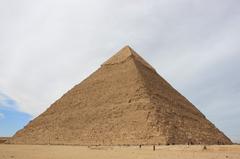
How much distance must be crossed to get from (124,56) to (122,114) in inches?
644

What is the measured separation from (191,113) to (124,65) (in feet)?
37.4

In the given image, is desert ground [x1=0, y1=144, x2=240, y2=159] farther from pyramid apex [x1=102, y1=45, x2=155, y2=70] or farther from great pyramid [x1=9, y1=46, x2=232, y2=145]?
pyramid apex [x1=102, y1=45, x2=155, y2=70]

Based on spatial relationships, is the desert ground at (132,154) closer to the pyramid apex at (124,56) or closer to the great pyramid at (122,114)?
the great pyramid at (122,114)

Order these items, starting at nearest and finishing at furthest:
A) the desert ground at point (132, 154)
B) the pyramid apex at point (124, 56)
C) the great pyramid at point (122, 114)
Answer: the desert ground at point (132, 154)
the great pyramid at point (122, 114)
the pyramid apex at point (124, 56)

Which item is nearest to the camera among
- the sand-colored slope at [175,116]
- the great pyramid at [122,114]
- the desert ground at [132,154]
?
the desert ground at [132,154]

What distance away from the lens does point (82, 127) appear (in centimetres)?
4659

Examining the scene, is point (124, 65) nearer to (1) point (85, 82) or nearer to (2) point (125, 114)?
(1) point (85, 82)

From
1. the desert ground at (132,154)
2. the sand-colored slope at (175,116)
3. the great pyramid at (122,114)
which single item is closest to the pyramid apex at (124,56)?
the great pyramid at (122,114)

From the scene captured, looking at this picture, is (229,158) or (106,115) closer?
(229,158)

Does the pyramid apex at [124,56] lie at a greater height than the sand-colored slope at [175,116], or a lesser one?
A: greater

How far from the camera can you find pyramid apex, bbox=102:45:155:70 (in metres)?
58.9

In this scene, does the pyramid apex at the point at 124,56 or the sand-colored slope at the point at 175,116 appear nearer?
the sand-colored slope at the point at 175,116

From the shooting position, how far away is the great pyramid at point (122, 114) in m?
40.2

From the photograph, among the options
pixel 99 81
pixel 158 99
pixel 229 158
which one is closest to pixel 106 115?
pixel 158 99
